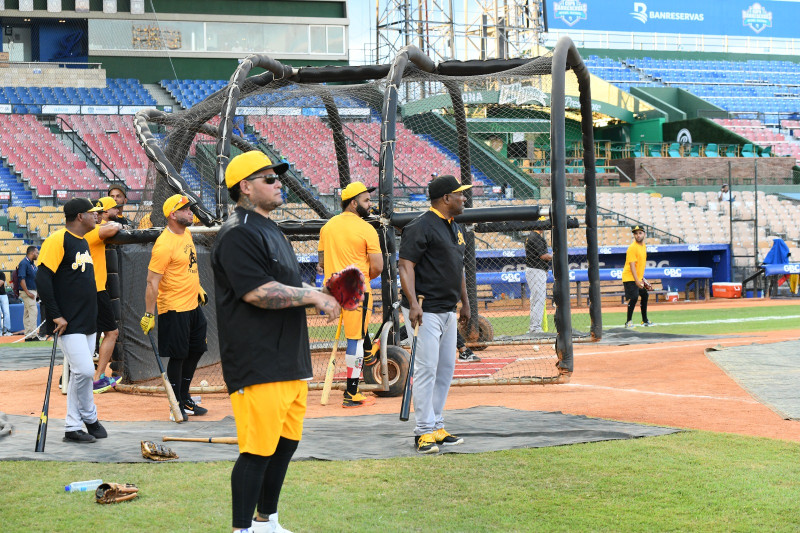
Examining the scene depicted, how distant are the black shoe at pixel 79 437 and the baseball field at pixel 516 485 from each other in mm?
161

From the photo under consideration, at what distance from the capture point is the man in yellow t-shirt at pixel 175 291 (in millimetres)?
8328

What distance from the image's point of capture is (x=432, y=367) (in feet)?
22.2

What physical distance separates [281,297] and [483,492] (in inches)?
81.5

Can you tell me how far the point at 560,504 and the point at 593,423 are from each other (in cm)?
242

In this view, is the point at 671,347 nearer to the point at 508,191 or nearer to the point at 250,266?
the point at 508,191

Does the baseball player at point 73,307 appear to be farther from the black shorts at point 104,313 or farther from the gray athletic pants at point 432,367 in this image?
the gray athletic pants at point 432,367

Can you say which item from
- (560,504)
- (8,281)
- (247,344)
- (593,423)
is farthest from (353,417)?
(8,281)

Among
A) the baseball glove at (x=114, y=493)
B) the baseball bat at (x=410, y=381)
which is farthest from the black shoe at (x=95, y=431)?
the baseball bat at (x=410, y=381)

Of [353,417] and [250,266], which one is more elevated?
[250,266]

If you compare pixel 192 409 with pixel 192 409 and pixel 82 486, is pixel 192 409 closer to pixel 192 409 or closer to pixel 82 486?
pixel 192 409

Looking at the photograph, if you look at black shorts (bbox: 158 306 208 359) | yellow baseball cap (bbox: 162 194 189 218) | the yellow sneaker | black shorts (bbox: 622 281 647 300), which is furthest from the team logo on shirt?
black shorts (bbox: 622 281 647 300)

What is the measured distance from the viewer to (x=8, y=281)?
2186 cm

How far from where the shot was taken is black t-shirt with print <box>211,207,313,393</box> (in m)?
4.20

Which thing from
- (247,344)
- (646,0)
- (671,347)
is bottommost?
(671,347)
